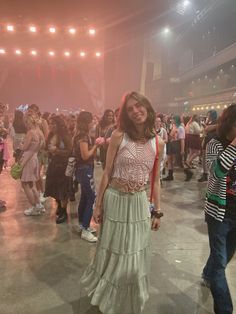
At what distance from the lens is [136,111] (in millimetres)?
2033

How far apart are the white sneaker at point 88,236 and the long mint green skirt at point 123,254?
156 centimetres

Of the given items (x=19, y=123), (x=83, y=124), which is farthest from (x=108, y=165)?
(x=19, y=123)

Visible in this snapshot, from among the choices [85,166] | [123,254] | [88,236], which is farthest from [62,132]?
[123,254]

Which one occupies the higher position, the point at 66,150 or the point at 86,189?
the point at 66,150

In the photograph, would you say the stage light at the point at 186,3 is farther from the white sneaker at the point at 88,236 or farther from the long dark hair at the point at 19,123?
the white sneaker at the point at 88,236

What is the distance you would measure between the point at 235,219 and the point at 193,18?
24.8 meters

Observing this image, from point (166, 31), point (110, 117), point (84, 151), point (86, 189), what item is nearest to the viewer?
point (84, 151)

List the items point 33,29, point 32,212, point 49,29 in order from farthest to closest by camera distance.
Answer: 1. point 49,29
2. point 33,29
3. point 32,212

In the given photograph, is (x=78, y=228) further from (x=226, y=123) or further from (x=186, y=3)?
(x=186, y=3)

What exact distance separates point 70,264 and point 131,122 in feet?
6.49

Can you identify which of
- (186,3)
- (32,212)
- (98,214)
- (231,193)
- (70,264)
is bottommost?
(70,264)

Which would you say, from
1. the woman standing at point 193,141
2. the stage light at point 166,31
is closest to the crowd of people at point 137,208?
the woman standing at point 193,141

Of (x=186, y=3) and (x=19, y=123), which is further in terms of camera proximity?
(x=186, y=3)

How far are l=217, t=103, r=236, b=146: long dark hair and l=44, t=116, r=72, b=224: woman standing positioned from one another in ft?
8.61
